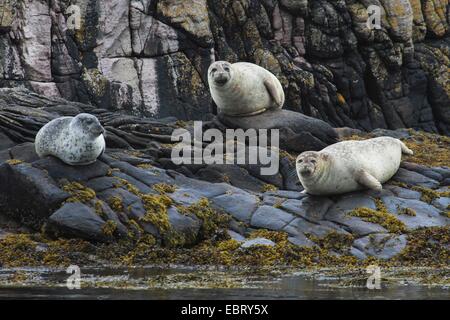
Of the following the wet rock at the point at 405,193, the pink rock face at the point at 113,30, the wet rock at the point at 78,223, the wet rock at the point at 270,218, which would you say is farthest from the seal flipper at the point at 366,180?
the pink rock face at the point at 113,30

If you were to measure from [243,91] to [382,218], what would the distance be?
16.8 ft

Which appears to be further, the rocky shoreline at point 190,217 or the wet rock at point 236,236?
the wet rock at point 236,236

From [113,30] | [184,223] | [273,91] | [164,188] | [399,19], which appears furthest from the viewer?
[399,19]

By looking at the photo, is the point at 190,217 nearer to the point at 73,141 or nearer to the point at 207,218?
the point at 207,218

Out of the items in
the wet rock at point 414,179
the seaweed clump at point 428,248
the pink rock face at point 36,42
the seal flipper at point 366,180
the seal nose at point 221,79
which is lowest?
the seaweed clump at point 428,248

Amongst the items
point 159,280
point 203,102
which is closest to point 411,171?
point 159,280

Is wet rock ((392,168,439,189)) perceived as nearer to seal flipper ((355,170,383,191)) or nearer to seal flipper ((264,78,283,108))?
seal flipper ((355,170,383,191))

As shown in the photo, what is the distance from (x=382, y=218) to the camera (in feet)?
48.2

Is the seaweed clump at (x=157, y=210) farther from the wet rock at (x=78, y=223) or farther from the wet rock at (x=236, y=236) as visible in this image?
the wet rock at (x=236, y=236)

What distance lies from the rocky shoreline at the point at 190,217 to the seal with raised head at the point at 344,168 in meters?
0.17

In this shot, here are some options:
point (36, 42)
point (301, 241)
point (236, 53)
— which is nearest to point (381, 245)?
point (301, 241)

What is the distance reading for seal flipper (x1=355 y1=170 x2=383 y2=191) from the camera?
606 inches

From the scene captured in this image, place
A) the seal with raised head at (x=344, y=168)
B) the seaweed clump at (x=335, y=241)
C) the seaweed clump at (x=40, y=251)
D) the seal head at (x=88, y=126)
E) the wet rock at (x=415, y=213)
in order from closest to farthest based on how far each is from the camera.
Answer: the seaweed clump at (x=40, y=251) < the seaweed clump at (x=335, y=241) < the wet rock at (x=415, y=213) < the seal head at (x=88, y=126) < the seal with raised head at (x=344, y=168)

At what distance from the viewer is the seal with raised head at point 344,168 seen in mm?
15195
